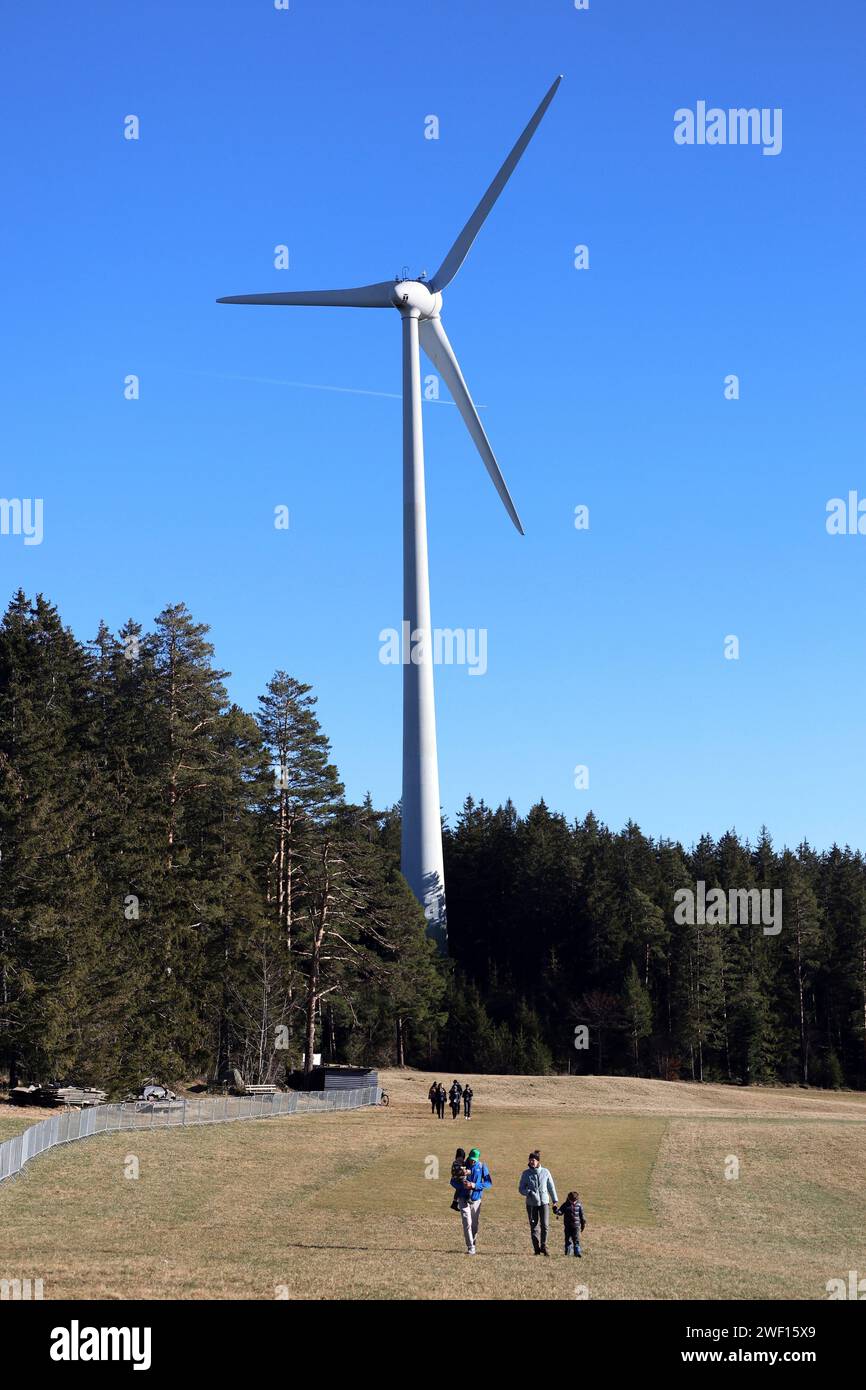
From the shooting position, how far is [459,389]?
318ft

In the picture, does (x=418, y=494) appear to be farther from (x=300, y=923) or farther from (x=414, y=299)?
(x=300, y=923)

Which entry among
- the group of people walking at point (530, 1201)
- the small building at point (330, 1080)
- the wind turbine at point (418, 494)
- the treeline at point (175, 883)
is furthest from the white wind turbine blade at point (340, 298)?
the group of people walking at point (530, 1201)

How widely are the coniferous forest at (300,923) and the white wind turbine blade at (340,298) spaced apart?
21293mm

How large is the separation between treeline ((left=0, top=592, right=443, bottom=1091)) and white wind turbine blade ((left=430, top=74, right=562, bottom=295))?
28389mm

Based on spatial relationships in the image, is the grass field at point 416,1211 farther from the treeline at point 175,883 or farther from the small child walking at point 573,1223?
the treeline at point 175,883

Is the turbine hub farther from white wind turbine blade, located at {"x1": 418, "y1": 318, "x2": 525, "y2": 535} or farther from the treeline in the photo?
the treeline

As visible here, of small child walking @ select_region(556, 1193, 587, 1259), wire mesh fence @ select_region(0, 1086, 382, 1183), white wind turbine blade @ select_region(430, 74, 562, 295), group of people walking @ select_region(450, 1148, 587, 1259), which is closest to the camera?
group of people walking @ select_region(450, 1148, 587, 1259)

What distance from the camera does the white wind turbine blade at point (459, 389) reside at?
9350 cm

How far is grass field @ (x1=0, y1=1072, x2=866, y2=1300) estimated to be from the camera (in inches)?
972

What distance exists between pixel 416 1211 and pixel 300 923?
187ft

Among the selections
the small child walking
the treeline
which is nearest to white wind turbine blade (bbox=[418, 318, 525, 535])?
the treeline

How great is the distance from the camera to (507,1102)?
85.2 metres

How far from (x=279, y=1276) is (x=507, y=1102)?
206ft
